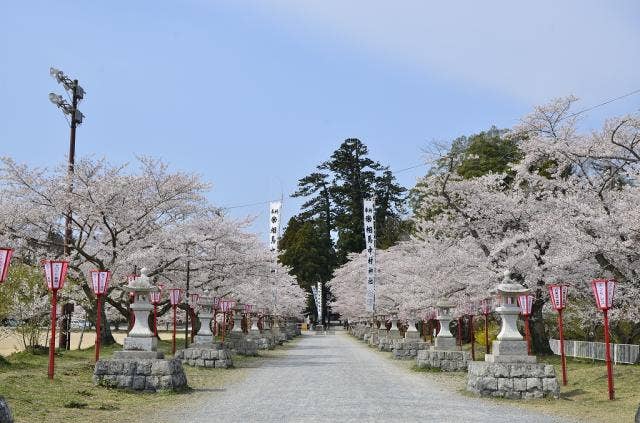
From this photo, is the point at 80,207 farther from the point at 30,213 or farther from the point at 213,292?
the point at 213,292

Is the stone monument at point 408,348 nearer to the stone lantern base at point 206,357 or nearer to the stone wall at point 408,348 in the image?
the stone wall at point 408,348

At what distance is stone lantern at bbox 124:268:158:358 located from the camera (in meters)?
13.1

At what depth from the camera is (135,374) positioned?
12.7 metres

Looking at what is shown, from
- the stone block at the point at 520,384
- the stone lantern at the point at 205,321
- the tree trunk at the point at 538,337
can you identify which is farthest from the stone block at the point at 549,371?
the stone lantern at the point at 205,321

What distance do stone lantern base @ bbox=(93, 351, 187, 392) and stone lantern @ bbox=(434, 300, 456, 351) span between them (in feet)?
32.2

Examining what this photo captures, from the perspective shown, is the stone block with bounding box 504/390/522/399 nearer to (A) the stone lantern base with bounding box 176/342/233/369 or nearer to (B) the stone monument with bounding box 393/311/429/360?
(A) the stone lantern base with bounding box 176/342/233/369

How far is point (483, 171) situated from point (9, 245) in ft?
77.3

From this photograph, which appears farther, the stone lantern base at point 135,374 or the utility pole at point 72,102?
the utility pole at point 72,102

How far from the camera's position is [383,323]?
44.8 metres

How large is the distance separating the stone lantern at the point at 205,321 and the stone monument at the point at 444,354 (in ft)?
22.1

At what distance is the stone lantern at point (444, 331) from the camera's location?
791 inches

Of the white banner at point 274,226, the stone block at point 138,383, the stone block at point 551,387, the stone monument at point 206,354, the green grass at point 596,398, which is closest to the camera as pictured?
the green grass at point 596,398

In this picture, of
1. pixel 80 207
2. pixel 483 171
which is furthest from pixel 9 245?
pixel 483 171

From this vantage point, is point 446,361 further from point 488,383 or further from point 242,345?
point 242,345
